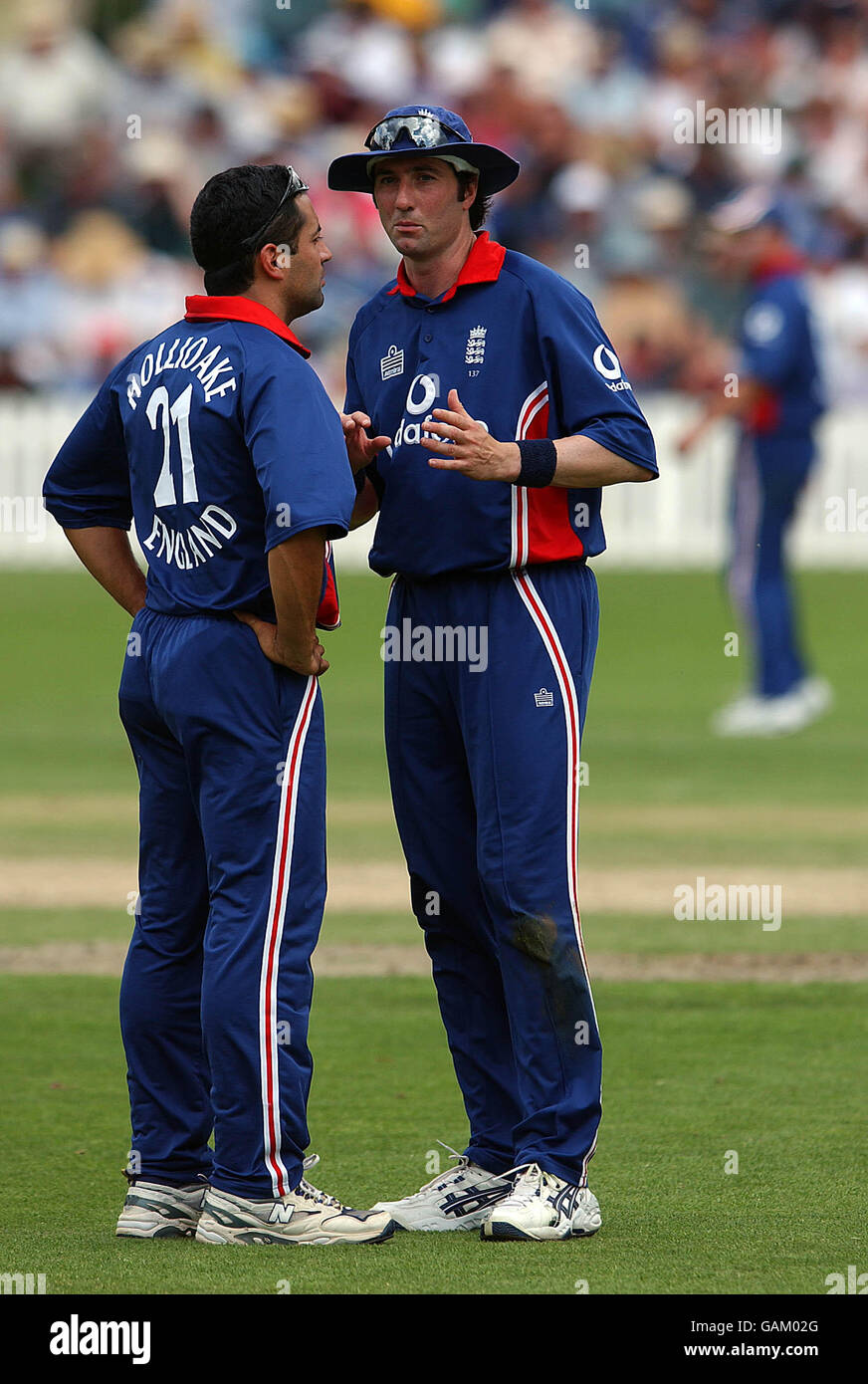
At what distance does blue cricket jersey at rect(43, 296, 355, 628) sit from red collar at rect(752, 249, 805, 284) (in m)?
10.2

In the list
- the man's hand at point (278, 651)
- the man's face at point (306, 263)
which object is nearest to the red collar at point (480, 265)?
the man's face at point (306, 263)

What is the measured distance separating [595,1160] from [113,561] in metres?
1.93

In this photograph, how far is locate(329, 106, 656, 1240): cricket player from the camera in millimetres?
4906

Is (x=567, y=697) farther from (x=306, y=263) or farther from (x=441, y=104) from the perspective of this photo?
(x=441, y=104)

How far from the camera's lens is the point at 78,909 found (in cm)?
926

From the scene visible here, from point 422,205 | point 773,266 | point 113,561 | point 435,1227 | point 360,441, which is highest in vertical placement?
point 773,266

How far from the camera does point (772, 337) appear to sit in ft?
48.0

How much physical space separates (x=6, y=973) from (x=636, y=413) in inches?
161

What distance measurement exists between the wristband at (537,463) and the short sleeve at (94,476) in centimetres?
95

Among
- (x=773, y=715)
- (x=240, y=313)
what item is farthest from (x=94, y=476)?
(x=773, y=715)

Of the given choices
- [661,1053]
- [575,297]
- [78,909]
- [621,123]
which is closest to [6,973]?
[78,909]

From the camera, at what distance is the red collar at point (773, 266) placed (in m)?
14.5

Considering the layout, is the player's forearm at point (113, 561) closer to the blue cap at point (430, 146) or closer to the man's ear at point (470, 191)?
the blue cap at point (430, 146)
